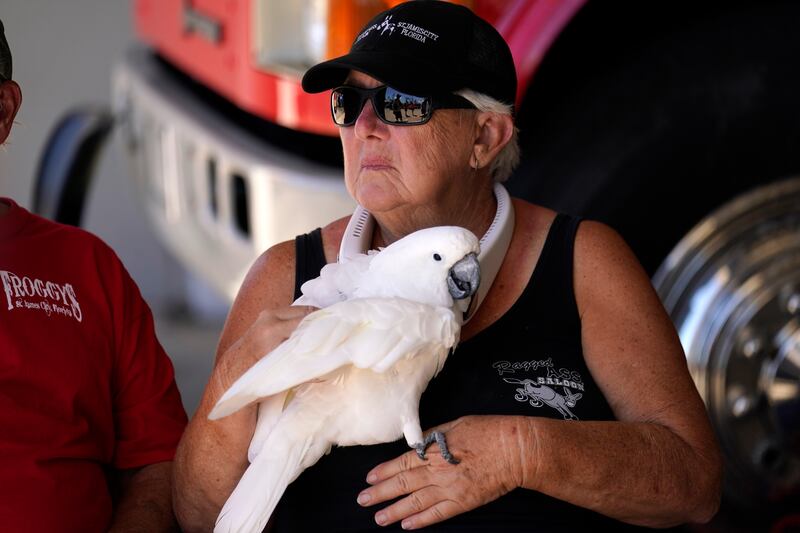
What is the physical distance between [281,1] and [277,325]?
4.14 ft

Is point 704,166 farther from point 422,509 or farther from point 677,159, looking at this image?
point 422,509

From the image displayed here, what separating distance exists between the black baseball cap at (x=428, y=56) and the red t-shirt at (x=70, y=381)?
1.66 feet

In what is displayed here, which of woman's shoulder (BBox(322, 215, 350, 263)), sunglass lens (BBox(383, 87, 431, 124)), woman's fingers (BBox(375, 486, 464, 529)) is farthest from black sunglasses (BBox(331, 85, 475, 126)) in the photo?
woman's fingers (BBox(375, 486, 464, 529))

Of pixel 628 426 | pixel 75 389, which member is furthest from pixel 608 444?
pixel 75 389

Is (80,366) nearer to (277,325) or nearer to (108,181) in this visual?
(277,325)

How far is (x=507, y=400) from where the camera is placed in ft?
5.78

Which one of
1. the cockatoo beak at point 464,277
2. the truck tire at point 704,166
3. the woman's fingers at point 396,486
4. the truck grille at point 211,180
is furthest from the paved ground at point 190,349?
the cockatoo beak at point 464,277

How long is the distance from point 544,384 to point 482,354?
12 centimetres

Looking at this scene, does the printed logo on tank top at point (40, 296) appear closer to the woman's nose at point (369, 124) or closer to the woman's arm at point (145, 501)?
the woman's arm at point (145, 501)

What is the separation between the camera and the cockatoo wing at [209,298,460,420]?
4.96 ft

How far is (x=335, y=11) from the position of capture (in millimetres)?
2486

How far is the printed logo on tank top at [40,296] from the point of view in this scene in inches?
66.3

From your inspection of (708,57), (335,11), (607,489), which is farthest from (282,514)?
(708,57)

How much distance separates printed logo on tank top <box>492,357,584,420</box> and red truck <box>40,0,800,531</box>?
774mm
